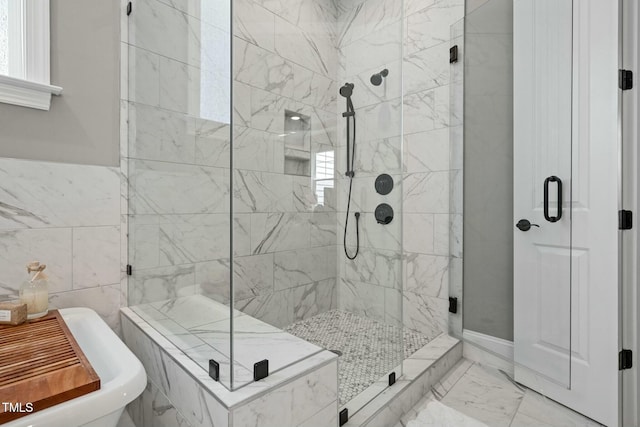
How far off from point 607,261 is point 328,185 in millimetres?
1352

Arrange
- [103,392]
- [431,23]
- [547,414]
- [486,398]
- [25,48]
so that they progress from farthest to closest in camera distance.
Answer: [431,23]
[486,398]
[547,414]
[25,48]
[103,392]

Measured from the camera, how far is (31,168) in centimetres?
130

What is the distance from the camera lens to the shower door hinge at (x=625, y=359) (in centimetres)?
142

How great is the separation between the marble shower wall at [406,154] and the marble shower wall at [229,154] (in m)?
0.16

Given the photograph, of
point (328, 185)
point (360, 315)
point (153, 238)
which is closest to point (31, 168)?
point (153, 238)

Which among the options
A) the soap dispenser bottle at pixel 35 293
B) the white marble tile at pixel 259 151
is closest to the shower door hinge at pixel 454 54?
the white marble tile at pixel 259 151

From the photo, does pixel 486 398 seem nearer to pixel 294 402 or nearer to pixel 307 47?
pixel 294 402

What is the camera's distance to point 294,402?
969 millimetres

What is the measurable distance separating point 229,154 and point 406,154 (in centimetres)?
165

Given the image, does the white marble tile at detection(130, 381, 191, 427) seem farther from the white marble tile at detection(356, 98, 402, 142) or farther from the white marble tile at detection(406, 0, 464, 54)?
the white marble tile at detection(406, 0, 464, 54)

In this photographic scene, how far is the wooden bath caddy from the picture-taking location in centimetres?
70

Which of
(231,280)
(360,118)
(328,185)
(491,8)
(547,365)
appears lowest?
(547,365)

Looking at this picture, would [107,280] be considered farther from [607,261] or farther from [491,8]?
[491,8]

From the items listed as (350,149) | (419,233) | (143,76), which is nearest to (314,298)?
(350,149)
